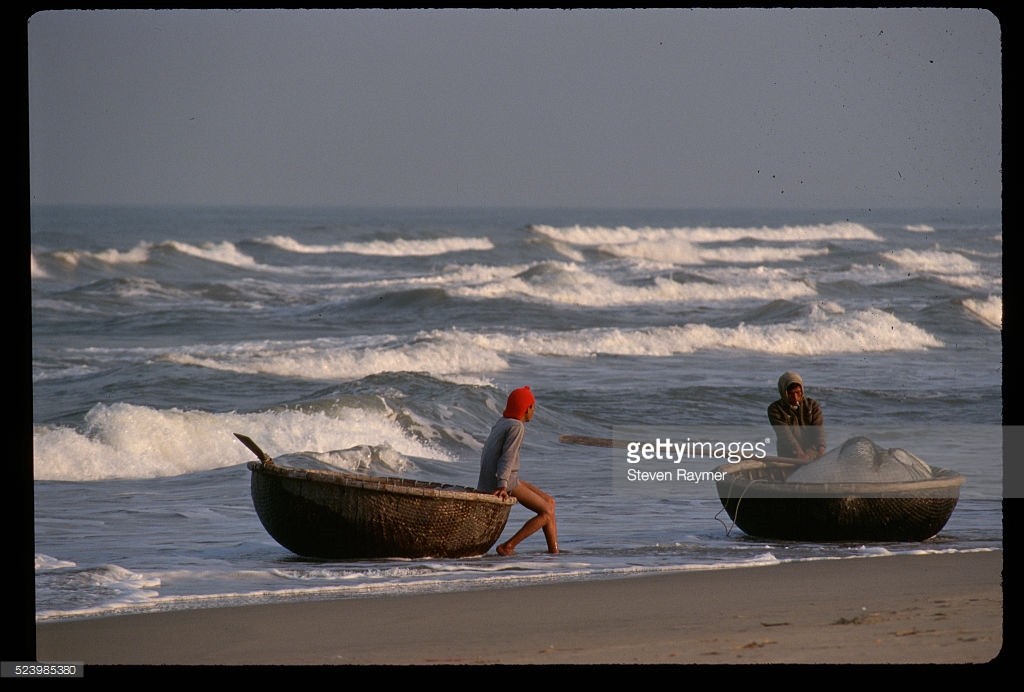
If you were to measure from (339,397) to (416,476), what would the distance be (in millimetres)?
2256

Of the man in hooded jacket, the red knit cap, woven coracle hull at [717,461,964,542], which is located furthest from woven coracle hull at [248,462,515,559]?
the man in hooded jacket

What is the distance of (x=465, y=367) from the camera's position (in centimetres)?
1327

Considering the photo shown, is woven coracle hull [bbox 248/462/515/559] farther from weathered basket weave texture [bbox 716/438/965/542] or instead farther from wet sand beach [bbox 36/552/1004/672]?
weathered basket weave texture [bbox 716/438/965/542]

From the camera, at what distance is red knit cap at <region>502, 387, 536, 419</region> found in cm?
669

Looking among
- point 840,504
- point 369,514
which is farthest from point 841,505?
point 369,514

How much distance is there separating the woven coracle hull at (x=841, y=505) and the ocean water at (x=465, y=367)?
103mm

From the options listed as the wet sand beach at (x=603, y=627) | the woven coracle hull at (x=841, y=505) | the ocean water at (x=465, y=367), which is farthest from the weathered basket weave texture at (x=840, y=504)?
the wet sand beach at (x=603, y=627)

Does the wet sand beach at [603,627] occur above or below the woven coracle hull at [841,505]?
below

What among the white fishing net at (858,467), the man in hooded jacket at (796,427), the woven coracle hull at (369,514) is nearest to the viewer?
the woven coracle hull at (369,514)

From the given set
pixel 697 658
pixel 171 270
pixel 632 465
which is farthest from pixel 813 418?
pixel 171 270

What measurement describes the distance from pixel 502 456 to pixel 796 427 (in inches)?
58.2

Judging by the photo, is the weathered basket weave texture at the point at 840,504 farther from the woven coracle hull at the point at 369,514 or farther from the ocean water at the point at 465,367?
the woven coracle hull at the point at 369,514

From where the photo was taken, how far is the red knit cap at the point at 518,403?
21.9 ft

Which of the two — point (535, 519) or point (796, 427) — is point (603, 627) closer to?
point (535, 519)
